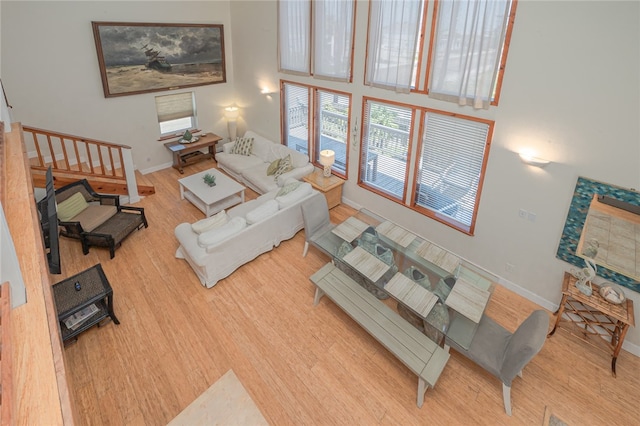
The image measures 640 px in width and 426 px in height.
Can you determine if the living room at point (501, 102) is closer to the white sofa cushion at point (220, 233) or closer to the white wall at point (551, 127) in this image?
the white wall at point (551, 127)

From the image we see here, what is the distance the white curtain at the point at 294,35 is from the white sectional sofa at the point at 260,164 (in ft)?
5.62

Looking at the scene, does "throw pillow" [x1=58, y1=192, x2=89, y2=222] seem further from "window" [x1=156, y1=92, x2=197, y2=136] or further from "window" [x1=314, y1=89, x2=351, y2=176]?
"window" [x1=314, y1=89, x2=351, y2=176]

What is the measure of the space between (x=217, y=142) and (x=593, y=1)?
25.2 feet

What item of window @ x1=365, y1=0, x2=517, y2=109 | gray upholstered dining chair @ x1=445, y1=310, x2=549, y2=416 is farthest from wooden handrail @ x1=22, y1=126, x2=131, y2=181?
gray upholstered dining chair @ x1=445, y1=310, x2=549, y2=416

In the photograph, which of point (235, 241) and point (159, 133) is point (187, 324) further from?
point (159, 133)

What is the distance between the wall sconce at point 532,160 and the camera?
4.25m

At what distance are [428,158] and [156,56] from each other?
20.6 ft

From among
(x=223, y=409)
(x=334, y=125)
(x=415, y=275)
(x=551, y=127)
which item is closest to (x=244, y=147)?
(x=334, y=125)

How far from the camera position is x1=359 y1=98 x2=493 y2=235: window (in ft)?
16.3

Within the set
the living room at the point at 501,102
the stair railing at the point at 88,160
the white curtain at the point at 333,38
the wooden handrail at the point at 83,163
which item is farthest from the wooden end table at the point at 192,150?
the white curtain at the point at 333,38

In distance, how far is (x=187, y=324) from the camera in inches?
174

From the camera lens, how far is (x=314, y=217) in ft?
17.6

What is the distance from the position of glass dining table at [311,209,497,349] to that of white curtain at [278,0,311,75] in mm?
3607

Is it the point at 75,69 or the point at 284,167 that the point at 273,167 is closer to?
the point at 284,167
